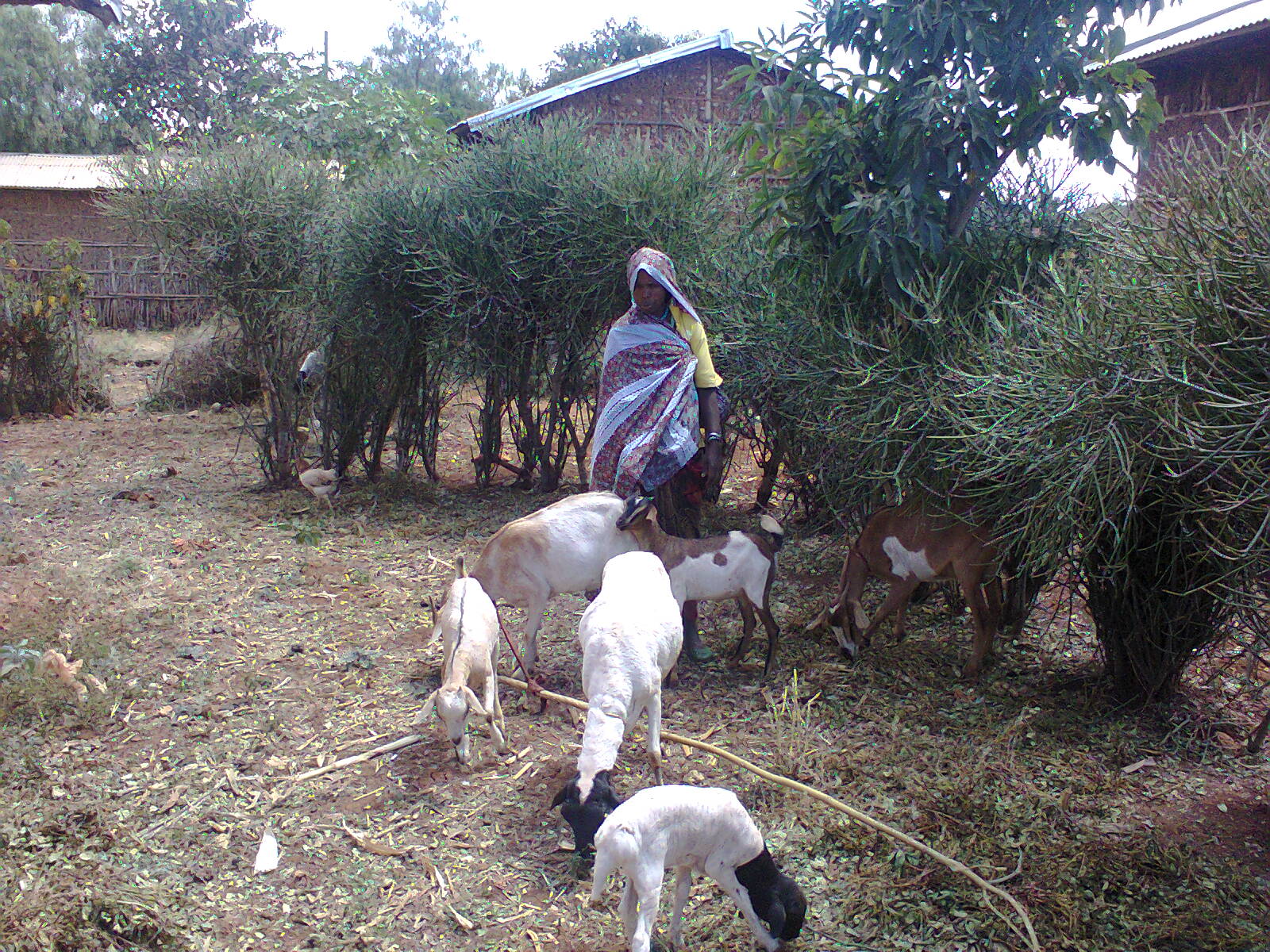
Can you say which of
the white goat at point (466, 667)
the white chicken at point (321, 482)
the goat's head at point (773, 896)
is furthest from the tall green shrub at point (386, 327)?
the goat's head at point (773, 896)

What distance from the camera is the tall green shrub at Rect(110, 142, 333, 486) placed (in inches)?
331

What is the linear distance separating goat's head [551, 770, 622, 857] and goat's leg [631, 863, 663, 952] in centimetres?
47

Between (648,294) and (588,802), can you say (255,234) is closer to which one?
(648,294)

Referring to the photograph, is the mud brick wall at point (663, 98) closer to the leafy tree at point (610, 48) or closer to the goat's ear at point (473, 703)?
the goat's ear at point (473, 703)

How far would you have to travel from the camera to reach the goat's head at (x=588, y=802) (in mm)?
3316

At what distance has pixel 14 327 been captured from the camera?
39.7ft

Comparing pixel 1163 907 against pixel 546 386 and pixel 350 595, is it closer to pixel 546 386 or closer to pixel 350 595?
pixel 350 595

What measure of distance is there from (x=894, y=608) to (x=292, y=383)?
20.3 feet

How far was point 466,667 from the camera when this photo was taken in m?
4.22

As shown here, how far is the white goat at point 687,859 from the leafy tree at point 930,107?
124 inches

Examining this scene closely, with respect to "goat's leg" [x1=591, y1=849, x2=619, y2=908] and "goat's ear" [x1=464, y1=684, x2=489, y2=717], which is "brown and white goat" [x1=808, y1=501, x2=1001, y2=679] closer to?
"goat's ear" [x1=464, y1=684, x2=489, y2=717]

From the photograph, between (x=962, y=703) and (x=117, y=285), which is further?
(x=117, y=285)

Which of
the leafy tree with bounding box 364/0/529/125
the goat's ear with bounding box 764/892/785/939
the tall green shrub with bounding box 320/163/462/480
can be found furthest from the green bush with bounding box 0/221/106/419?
the leafy tree with bounding box 364/0/529/125

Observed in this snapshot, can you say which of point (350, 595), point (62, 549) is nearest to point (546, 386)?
point (350, 595)
